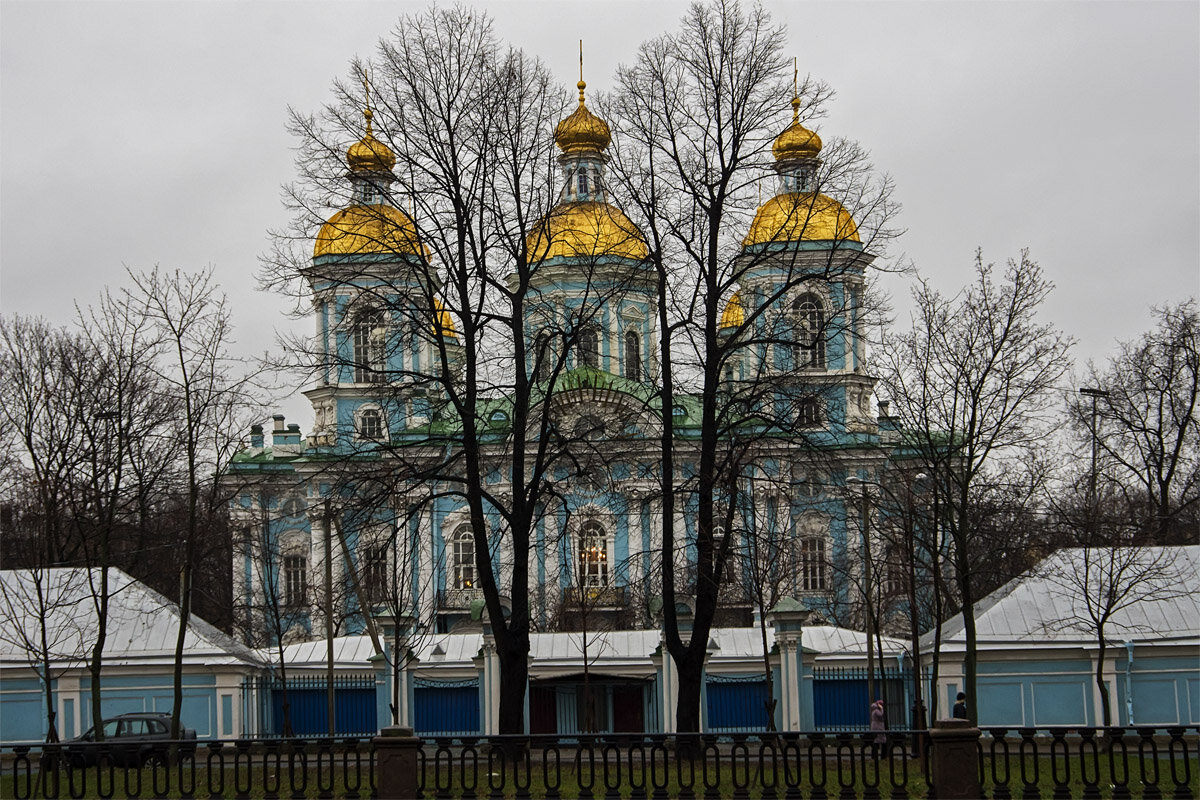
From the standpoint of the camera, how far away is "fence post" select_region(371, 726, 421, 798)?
14.6 m

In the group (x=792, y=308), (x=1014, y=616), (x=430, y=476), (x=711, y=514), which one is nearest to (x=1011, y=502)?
(x=1014, y=616)

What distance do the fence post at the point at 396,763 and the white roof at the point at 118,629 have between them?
9901mm

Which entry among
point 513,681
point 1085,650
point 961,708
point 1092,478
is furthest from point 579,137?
point 1085,650

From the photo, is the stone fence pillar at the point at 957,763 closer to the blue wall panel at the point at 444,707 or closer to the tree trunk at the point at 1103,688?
the tree trunk at the point at 1103,688

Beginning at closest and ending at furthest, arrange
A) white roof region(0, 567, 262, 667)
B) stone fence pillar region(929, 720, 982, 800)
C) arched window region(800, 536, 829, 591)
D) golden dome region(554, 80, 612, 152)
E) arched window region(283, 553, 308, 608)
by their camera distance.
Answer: stone fence pillar region(929, 720, 982, 800), golden dome region(554, 80, 612, 152), white roof region(0, 567, 262, 667), arched window region(800, 536, 829, 591), arched window region(283, 553, 308, 608)

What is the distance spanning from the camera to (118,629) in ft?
79.9

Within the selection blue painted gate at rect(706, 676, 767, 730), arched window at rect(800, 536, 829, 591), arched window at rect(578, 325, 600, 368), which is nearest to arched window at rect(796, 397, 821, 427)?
arched window at rect(578, 325, 600, 368)

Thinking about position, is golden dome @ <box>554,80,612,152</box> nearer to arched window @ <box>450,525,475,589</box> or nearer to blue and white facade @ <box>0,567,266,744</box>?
blue and white facade @ <box>0,567,266,744</box>

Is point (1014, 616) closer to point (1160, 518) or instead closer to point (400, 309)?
point (1160, 518)

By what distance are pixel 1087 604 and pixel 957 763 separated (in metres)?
9.55

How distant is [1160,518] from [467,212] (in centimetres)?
1742

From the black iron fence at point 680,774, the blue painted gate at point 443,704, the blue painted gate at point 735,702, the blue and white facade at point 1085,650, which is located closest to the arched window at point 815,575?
the blue painted gate at point 735,702

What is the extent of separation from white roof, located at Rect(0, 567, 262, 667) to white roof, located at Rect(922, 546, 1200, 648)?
12.3m

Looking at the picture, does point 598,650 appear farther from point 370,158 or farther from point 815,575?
point 815,575
